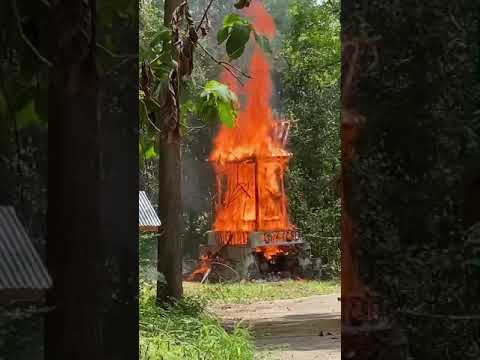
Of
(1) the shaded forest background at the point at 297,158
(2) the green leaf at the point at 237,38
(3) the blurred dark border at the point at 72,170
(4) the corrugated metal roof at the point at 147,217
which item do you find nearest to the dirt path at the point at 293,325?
(4) the corrugated metal roof at the point at 147,217

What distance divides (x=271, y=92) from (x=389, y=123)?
18.4 metres

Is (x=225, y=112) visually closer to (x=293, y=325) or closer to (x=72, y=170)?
(x=72, y=170)

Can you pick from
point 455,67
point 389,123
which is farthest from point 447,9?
point 389,123

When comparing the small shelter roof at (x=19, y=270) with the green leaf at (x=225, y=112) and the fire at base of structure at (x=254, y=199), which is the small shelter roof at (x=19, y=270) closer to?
the green leaf at (x=225, y=112)

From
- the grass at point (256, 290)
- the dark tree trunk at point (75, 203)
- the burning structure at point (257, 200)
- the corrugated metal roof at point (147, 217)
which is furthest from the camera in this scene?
the burning structure at point (257, 200)

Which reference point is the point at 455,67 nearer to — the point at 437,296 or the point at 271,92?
the point at 437,296

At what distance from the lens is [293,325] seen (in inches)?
465

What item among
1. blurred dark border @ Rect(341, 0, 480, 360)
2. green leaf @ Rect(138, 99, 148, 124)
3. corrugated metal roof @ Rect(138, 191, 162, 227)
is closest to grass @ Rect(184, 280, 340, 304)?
corrugated metal roof @ Rect(138, 191, 162, 227)

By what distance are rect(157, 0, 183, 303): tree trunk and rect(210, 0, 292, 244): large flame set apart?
9.09 meters

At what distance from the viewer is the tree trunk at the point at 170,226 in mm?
10242

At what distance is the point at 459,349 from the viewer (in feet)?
8.06

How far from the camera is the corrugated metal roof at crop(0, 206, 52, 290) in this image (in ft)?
7.18

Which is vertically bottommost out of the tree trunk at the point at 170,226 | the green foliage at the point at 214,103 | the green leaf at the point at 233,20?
the tree trunk at the point at 170,226

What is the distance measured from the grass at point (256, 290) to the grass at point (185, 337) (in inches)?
203
